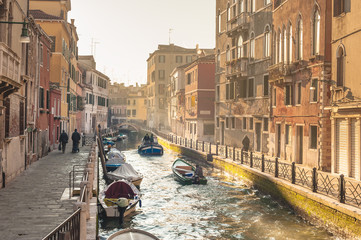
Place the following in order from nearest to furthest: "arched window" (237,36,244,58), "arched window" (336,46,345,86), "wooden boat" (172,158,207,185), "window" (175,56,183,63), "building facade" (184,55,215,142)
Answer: "arched window" (336,46,345,86) → "wooden boat" (172,158,207,185) → "arched window" (237,36,244,58) → "building facade" (184,55,215,142) → "window" (175,56,183,63)

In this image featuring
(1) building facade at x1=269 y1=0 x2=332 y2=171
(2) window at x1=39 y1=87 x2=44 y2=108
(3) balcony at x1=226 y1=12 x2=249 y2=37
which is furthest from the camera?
(3) balcony at x1=226 y1=12 x2=249 y2=37

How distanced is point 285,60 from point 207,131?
20.2 meters

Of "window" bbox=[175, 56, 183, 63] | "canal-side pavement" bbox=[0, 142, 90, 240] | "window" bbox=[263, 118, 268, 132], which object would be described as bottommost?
"canal-side pavement" bbox=[0, 142, 90, 240]

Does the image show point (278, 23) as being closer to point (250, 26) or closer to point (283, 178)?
point (250, 26)

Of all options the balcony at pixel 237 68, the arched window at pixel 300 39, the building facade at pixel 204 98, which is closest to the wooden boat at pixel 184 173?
the arched window at pixel 300 39

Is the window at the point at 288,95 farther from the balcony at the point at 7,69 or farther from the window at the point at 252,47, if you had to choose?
the balcony at the point at 7,69

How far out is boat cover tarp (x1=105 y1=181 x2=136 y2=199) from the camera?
15.8 m

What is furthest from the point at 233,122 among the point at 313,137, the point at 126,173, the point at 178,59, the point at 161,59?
the point at 161,59

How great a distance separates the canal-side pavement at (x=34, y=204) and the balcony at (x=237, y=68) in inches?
668

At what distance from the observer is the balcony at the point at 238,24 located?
3195cm

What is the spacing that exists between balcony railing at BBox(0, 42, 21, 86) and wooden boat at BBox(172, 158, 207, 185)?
11060 millimetres

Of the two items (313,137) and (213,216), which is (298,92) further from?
(213,216)

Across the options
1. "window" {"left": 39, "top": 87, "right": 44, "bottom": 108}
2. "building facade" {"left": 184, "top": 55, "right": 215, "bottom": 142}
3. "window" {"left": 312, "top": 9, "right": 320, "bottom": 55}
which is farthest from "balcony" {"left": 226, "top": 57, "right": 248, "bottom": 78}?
"window" {"left": 39, "top": 87, "right": 44, "bottom": 108}

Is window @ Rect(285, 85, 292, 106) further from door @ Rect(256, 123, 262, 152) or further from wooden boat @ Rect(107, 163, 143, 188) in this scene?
wooden boat @ Rect(107, 163, 143, 188)
